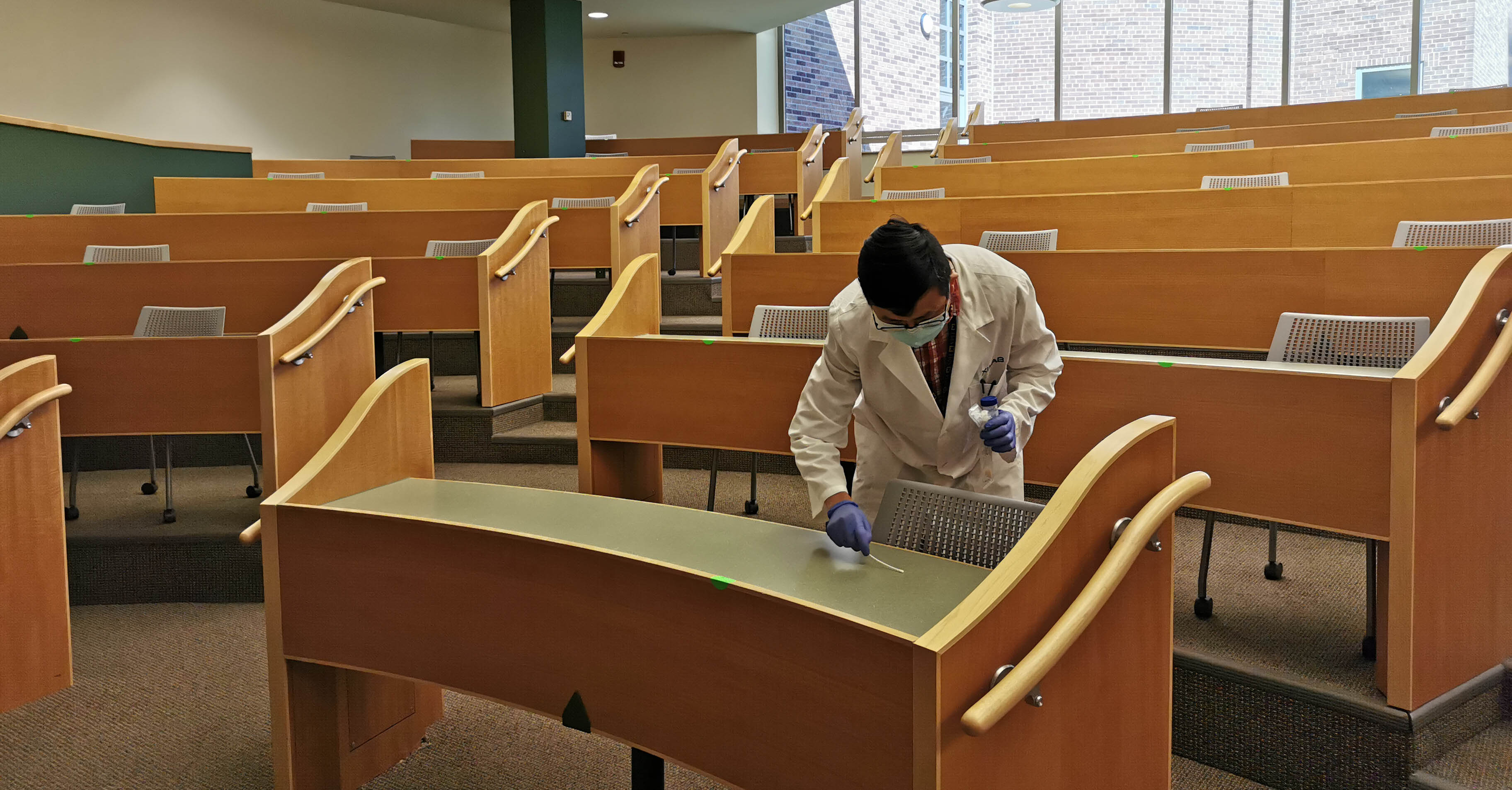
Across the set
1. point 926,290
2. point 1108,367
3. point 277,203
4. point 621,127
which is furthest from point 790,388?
point 621,127

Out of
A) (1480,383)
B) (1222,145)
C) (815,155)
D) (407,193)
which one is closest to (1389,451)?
(1480,383)

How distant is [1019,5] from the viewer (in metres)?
9.66

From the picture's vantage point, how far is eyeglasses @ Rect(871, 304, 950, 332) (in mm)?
1711

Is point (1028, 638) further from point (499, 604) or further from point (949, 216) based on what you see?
→ point (949, 216)

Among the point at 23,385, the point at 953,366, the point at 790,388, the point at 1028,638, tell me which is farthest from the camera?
the point at 790,388

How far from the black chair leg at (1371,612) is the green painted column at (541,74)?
9.00 meters

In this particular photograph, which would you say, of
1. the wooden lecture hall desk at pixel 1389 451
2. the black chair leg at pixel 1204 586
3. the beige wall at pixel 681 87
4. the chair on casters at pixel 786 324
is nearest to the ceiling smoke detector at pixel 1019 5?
the beige wall at pixel 681 87

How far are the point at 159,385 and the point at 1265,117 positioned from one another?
7226 millimetres

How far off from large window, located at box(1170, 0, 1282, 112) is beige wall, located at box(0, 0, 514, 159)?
7727 mm

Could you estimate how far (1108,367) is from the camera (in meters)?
2.35

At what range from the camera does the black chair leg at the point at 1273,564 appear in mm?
2576

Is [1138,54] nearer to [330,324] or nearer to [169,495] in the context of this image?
[330,324]

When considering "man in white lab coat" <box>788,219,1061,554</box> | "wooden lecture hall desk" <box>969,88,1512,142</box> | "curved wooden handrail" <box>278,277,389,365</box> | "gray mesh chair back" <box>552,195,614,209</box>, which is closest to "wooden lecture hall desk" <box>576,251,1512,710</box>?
"man in white lab coat" <box>788,219,1061,554</box>

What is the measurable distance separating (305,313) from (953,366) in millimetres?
2438
